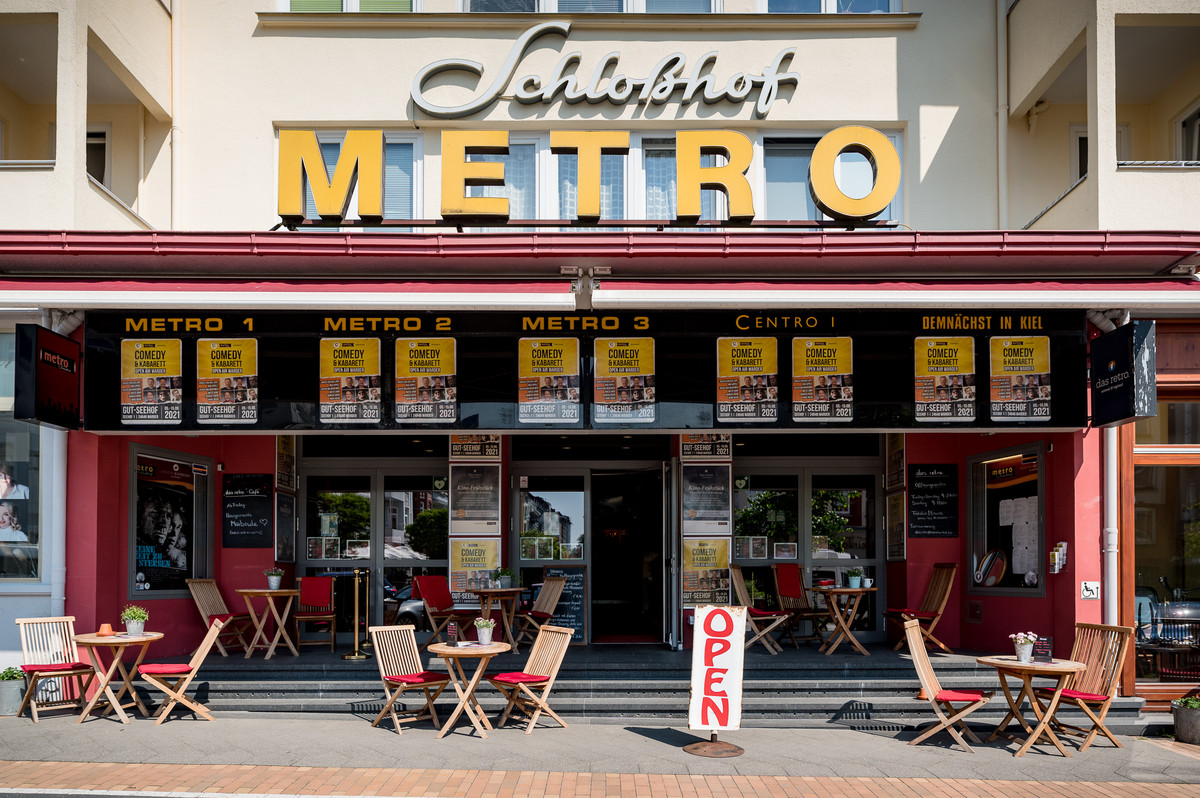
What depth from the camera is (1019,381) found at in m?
9.22

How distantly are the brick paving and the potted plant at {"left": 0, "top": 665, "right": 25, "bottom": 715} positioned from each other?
1936mm

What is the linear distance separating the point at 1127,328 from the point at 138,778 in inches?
335

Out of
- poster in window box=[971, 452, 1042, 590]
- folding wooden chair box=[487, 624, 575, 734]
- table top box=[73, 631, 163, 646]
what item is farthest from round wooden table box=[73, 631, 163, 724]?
poster in window box=[971, 452, 1042, 590]

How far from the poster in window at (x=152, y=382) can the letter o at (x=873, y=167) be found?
20.2 feet

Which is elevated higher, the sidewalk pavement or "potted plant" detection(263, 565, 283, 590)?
"potted plant" detection(263, 565, 283, 590)

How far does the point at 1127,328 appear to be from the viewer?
859 centimetres

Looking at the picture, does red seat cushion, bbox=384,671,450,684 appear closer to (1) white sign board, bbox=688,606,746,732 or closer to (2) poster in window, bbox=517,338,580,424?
(1) white sign board, bbox=688,606,746,732

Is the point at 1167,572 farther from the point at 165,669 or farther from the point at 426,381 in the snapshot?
the point at 165,669

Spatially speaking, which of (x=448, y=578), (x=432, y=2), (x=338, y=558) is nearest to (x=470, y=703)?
(x=448, y=578)

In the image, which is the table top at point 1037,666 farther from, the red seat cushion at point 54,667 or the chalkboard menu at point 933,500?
the red seat cushion at point 54,667

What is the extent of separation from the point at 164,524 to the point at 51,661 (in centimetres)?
220

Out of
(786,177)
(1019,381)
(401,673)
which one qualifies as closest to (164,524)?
(401,673)

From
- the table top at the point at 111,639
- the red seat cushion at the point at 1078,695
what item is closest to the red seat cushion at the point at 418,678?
the table top at the point at 111,639

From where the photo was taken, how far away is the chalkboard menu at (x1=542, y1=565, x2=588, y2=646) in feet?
41.1
